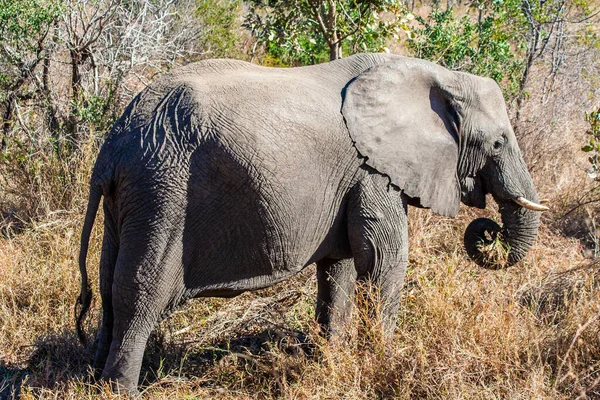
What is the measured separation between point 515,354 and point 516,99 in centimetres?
445

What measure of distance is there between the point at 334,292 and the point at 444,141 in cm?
109

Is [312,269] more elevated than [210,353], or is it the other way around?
[312,269]

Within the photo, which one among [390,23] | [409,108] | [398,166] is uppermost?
[390,23]

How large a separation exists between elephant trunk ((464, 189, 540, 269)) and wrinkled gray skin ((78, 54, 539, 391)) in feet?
0.06

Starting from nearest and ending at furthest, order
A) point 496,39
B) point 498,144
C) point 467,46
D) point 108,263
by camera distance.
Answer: point 108,263 < point 498,144 < point 467,46 < point 496,39

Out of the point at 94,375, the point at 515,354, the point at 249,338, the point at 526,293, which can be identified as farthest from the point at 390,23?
the point at 94,375

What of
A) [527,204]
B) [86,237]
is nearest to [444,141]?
[527,204]

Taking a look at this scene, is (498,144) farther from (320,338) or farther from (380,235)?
(320,338)

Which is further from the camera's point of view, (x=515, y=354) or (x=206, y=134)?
(x=515, y=354)

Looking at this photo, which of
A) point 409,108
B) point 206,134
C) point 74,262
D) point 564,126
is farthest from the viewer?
→ point 564,126

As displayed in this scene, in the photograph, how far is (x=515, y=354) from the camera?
353cm

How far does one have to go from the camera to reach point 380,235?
3.68 m

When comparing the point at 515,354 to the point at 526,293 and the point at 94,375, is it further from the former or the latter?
the point at 94,375

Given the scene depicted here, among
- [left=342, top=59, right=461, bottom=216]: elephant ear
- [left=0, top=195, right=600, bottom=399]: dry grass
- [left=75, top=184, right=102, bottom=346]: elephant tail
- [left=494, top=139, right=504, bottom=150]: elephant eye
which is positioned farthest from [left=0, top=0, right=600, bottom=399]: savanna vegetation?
[left=494, top=139, right=504, bottom=150]: elephant eye
